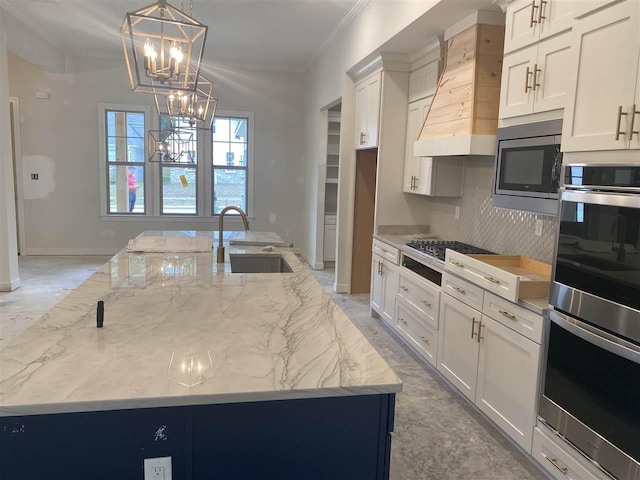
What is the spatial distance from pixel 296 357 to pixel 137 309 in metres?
0.80

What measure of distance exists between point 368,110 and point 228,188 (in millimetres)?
3651

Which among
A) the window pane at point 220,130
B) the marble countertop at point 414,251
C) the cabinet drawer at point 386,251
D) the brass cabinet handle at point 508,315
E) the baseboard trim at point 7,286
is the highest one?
the window pane at point 220,130

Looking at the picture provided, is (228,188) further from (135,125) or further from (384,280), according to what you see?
(384,280)

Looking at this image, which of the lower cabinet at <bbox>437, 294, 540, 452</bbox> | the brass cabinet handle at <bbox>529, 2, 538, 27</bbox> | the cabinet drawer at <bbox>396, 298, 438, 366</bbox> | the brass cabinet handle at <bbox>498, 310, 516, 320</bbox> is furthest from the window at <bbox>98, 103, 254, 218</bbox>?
the brass cabinet handle at <bbox>498, 310, 516, 320</bbox>

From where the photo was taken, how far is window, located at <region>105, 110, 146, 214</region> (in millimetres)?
Result: 7531

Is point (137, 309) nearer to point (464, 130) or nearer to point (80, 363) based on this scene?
point (80, 363)

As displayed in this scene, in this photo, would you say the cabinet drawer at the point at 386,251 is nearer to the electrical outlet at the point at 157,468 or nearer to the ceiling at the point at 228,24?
the ceiling at the point at 228,24

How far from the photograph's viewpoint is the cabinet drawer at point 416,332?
3441mm

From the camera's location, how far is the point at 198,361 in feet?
4.65

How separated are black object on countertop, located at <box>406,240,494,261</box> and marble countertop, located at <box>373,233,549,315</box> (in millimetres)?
55

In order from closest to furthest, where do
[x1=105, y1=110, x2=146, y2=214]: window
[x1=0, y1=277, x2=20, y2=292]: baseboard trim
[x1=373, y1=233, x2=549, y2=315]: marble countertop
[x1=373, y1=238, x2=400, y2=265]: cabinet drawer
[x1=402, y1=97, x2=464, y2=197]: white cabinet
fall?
[x1=373, y1=233, x2=549, y2=315]: marble countertop
[x1=402, y1=97, x2=464, y2=197]: white cabinet
[x1=373, y1=238, x2=400, y2=265]: cabinet drawer
[x1=0, y1=277, x2=20, y2=292]: baseboard trim
[x1=105, y1=110, x2=146, y2=214]: window

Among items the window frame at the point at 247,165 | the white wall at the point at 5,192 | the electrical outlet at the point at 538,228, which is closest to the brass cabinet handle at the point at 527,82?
the electrical outlet at the point at 538,228

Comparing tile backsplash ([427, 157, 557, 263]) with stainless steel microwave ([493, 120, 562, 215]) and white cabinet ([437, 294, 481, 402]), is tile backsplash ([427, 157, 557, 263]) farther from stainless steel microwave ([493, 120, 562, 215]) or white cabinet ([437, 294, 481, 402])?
white cabinet ([437, 294, 481, 402])

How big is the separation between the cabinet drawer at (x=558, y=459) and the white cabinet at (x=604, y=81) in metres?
1.32
